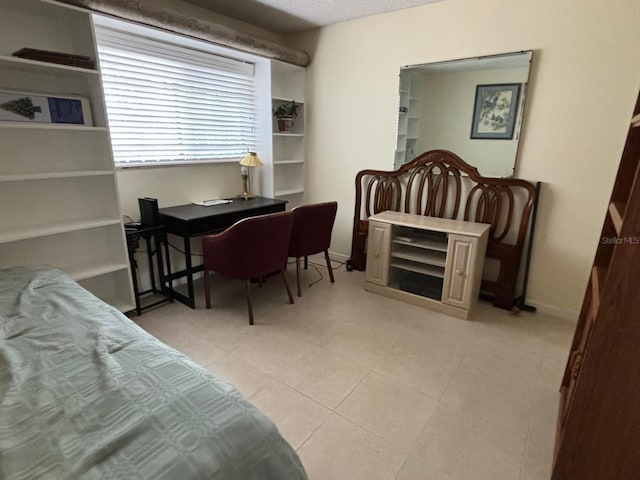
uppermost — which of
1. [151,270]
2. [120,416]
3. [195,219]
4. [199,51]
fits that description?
[199,51]

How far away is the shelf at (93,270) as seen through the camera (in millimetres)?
2201

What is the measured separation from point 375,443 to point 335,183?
2636 mm

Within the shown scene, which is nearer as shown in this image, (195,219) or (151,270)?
(195,219)

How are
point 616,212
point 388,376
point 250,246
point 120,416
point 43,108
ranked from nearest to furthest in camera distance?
point 120,416 < point 616,212 < point 388,376 < point 43,108 < point 250,246

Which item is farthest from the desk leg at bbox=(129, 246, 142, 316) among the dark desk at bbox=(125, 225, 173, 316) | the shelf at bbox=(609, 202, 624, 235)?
the shelf at bbox=(609, 202, 624, 235)

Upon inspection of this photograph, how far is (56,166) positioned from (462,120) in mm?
2990

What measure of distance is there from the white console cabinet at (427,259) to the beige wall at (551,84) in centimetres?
57

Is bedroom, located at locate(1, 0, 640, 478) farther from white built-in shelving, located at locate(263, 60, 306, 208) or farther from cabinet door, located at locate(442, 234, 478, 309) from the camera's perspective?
cabinet door, located at locate(442, 234, 478, 309)

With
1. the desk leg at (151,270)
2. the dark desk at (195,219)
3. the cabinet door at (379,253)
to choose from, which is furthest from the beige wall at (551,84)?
the desk leg at (151,270)

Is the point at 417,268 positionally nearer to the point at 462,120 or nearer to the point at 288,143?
the point at 462,120

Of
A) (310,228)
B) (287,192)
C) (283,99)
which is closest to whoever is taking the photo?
(310,228)

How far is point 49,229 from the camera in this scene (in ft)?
6.72

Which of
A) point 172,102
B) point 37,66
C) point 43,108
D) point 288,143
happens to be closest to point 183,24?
point 172,102

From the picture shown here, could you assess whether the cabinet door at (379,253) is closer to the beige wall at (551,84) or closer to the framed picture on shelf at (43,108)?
the beige wall at (551,84)
